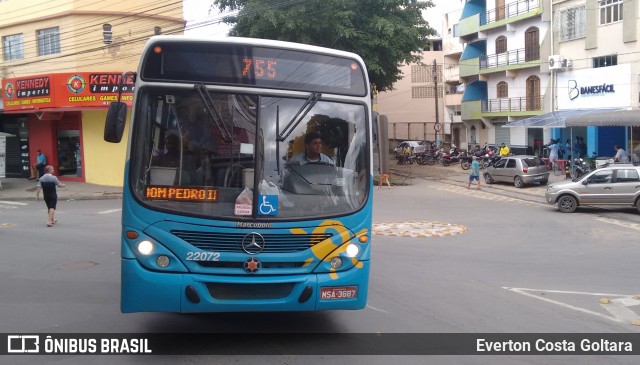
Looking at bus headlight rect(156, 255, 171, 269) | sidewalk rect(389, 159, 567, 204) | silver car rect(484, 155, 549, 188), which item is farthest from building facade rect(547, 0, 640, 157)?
bus headlight rect(156, 255, 171, 269)

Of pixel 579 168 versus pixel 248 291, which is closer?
pixel 248 291

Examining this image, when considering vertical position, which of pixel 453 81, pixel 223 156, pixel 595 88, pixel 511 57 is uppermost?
pixel 453 81

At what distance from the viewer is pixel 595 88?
99.5 ft

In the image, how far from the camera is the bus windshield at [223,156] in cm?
567

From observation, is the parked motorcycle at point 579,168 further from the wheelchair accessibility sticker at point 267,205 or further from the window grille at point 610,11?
the wheelchair accessibility sticker at point 267,205

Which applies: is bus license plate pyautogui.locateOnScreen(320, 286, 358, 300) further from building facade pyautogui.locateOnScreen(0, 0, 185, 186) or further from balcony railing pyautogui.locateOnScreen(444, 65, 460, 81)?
balcony railing pyautogui.locateOnScreen(444, 65, 460, 81)

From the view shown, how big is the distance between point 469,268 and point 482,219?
7443 mm

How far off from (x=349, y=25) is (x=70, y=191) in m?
14.9

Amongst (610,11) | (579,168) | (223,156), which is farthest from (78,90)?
(610,11)

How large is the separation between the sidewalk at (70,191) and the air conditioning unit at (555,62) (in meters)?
24.0

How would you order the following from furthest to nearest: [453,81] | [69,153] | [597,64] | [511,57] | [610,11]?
[453,81] → [511,57] → [597,64] → [69,153] → [610,11]

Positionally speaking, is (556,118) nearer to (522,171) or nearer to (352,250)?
(522,171)

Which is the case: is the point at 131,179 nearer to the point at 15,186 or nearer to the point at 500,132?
the point at 15,186

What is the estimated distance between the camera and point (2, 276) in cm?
993
